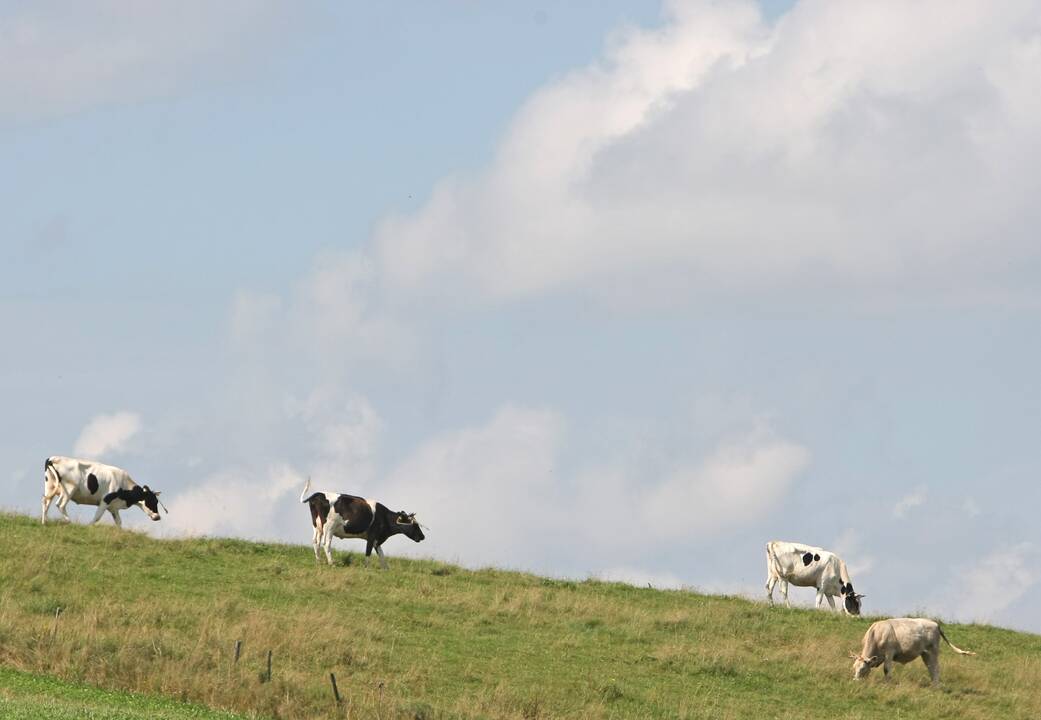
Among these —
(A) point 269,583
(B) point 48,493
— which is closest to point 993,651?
(A) point 269,583

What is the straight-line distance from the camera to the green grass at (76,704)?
2191 centimetres

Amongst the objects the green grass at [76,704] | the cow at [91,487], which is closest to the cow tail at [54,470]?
the cow at [91,487]

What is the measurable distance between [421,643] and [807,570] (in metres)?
16.5

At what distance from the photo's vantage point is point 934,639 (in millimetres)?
32625

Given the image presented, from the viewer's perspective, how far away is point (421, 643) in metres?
30.2

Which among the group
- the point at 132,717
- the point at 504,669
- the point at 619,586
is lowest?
the point at 132,717

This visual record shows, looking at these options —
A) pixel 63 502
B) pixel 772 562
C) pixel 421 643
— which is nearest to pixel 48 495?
pixel 63 502

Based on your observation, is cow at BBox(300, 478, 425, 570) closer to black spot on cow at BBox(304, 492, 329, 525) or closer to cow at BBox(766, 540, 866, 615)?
black spot on cow at BBox(304, 492, 329, 525)

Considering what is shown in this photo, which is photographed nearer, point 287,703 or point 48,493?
point 287,703

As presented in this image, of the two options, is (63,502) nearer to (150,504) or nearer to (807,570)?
Result: (150,504)

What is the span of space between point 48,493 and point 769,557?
62.7 feet

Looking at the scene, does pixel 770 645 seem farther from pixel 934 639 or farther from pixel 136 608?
pixel 136 608

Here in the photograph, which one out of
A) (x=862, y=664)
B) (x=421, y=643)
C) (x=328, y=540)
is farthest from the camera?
(x=328, y=540)

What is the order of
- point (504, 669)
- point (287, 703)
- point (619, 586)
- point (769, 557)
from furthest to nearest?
point (769, 557) < point (619, 586) < point (504, 669) < point (287, 703)
